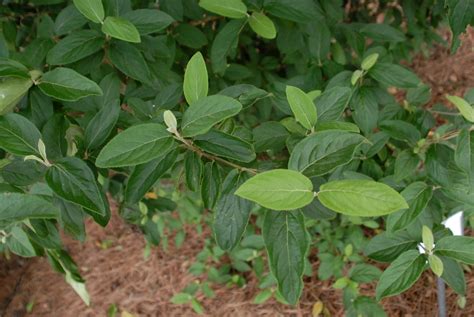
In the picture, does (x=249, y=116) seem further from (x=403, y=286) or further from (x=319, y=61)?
(x=403, y=286)

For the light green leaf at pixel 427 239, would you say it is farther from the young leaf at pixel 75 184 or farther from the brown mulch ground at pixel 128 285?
the brown mulch ground at pixel 128 285

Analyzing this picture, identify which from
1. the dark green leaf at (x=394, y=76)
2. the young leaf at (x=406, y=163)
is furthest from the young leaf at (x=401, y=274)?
the dark green leaf at (x=394, y=76)

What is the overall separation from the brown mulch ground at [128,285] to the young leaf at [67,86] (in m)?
1.81

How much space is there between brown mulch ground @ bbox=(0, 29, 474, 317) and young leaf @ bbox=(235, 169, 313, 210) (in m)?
1.77

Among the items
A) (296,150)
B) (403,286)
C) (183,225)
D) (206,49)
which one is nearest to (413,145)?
(403,286)

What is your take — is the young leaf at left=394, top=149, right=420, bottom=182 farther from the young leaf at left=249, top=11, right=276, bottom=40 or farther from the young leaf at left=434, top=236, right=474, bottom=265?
the young leaf at left=249, top=11, right=276, bottom=40

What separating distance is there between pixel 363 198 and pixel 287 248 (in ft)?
0.59

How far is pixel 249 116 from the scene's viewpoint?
7.55 ft

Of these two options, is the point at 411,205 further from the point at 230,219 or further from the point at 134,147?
the point at 134,147

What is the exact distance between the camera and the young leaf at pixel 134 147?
0.91m

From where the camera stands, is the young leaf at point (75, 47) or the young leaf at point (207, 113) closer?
the young leaf at point (207, 113)

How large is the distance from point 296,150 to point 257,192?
0.48ft

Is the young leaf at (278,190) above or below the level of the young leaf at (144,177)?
above

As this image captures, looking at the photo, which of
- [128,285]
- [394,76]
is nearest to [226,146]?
[394,76]
